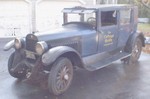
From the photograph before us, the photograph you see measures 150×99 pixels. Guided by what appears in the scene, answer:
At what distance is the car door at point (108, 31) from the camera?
694 centimetres

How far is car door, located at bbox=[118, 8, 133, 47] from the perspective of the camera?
25.1 feet

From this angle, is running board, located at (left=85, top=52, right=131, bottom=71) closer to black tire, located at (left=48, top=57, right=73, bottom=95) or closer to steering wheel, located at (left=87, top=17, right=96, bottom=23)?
black tire, located at (left=48, top=57, right=73, bottom=95)

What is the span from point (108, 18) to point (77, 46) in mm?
1522

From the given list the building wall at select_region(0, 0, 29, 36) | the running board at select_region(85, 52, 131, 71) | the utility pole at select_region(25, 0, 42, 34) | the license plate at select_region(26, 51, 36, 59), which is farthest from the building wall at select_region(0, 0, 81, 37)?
the license plate at select_region(26, 51, 36, 59)

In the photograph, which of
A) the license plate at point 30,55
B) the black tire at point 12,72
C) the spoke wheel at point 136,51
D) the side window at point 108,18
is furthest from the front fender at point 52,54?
the spoke wheel at point 136,51

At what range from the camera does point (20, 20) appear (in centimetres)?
1330

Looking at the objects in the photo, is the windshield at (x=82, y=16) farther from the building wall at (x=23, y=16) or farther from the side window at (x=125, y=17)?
the building wall at (x=23, y=16)

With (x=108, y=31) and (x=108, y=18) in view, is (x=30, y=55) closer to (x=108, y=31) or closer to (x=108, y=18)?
(x=108, y=31)

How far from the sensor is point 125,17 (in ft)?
25.7

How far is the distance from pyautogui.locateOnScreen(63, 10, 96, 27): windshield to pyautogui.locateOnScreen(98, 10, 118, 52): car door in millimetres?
224

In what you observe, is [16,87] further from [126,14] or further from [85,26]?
[126,14]

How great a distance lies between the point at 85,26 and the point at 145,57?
3.09 m

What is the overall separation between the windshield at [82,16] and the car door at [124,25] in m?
1.03

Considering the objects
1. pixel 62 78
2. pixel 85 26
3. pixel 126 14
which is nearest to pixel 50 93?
pixel 62 78
